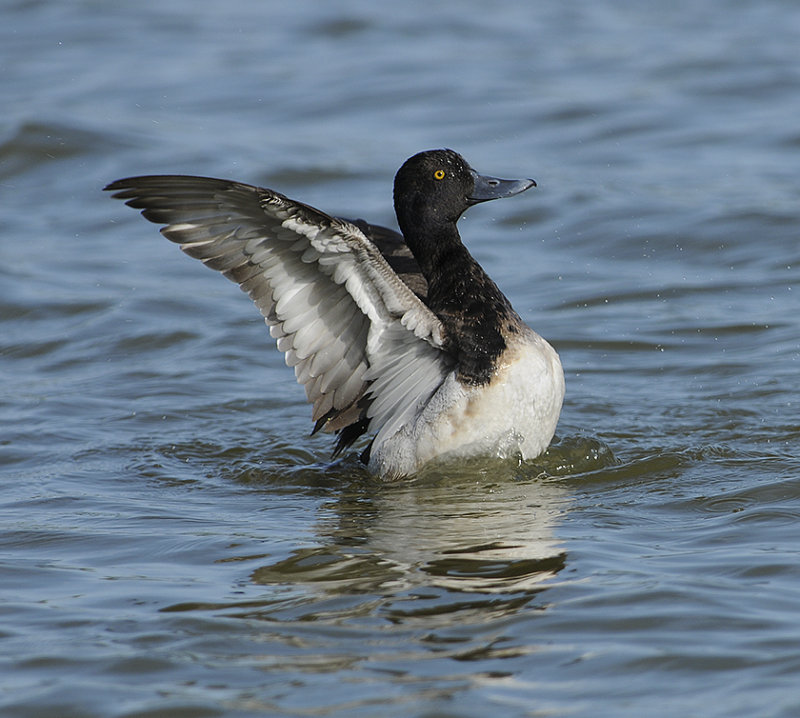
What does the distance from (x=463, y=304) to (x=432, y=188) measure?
24.6 inches

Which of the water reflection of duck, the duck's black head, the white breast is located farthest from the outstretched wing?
the duck's black head

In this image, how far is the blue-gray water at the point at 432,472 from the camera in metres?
4.01

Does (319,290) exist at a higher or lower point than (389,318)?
higher

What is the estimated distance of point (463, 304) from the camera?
19.5 ft

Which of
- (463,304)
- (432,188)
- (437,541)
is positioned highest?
(432,188)

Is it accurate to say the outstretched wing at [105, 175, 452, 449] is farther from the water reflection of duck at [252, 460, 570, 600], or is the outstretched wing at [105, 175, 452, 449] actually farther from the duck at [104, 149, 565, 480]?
the water reflection of duck at [252, 460, 570, 600]

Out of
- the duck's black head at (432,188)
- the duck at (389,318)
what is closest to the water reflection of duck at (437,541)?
the duck at (389,318)

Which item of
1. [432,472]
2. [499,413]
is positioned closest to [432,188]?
[499,413]

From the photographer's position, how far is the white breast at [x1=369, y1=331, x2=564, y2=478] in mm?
5691

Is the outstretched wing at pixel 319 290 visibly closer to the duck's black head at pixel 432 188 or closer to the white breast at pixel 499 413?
the white breast at pixel 499 413

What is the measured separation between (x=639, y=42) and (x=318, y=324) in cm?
984

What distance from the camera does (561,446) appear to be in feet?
20.8


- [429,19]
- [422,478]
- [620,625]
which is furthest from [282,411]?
[429,19]

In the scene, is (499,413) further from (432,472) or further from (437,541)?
(437,541)
